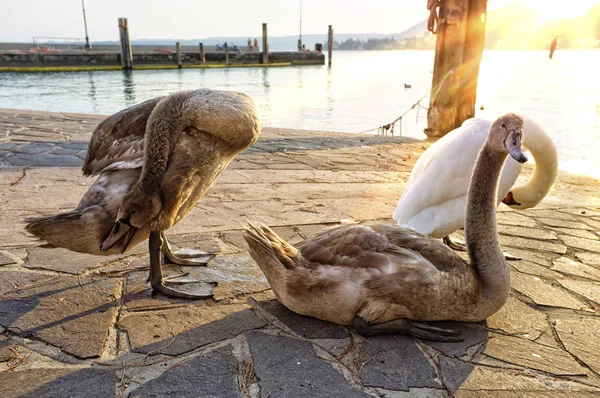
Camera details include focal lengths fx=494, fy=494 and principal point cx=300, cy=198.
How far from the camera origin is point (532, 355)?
2582 mm

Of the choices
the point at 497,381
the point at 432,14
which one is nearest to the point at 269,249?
the point at 497,381

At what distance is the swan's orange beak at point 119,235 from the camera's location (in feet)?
9.51

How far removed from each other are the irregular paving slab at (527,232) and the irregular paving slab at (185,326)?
9.78ft

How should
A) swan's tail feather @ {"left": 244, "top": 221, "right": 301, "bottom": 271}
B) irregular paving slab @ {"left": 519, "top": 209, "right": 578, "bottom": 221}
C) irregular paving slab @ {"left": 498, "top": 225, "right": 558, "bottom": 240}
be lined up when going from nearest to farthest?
swan's tail feather @ {"left": 244, "top": 221, "right": 301, "bottom": 271}, irregular paving slab @ {"left": 498, "top": 225, "right": 558, "bottom": 240}, irregular paving slab @ {"left": 519, "top": 209, "right": 578, "bottom": 221}

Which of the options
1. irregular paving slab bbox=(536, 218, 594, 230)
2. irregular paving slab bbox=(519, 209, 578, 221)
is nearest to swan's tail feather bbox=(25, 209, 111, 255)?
irregular paving slab bbox=(536, 218, 594, 230)

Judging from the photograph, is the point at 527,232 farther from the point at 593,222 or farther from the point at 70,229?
the point at 70,229

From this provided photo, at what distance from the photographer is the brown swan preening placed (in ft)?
8.56

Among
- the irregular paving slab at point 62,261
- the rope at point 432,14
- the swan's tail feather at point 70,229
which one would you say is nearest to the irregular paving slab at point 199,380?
the swan's tail feather at point 70,229

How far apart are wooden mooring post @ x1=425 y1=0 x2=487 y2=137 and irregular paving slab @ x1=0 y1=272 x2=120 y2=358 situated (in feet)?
28.1

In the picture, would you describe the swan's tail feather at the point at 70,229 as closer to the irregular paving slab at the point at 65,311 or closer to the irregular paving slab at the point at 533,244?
the irregular paving slab at the point at 65,311

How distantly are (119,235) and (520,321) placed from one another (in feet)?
8.04

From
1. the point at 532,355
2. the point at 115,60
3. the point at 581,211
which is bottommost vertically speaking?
the point at 581,211

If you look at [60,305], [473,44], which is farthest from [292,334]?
[473,44]

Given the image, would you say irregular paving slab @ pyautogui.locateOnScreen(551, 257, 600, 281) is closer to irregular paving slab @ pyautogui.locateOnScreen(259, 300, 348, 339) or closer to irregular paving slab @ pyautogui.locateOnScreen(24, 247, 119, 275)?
irregular paving slab @ pyautogui.locateOnScreen(259, 300, 348, 339)
